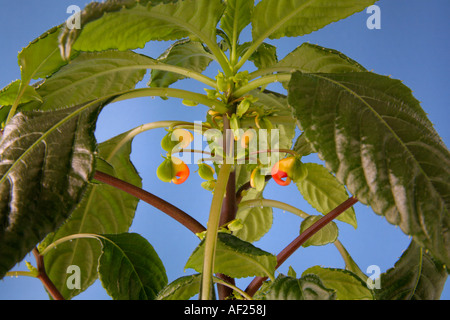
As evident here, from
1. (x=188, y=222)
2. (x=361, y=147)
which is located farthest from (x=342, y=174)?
(x=188, y=222)

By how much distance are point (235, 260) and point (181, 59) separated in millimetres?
302

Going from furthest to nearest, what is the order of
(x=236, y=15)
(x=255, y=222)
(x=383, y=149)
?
(x=255, y=222) < (x=236, y=15) < (x=383, y=149)

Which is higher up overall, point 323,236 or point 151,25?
point 151,25

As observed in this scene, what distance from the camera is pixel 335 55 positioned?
0.46m

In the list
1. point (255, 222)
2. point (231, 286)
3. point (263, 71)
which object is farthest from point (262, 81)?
point (255, 222)

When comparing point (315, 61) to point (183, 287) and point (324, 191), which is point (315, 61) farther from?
point (183, 287)

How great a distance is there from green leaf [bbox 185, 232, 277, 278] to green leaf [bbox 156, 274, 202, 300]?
10mm

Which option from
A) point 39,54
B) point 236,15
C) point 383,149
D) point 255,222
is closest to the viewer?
point 383,149

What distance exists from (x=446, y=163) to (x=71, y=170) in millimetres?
236

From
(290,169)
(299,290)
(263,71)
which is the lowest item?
(299,290)

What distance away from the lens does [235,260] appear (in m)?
0.36

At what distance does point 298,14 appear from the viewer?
1.42 feet

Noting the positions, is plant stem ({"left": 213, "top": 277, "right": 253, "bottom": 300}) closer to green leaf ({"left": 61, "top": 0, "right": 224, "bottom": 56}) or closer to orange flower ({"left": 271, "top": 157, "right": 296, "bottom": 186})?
orange flower ({"left": 271, "top": 157, "right": 296, "bottom": 186})

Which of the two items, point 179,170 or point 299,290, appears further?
point 179,170
